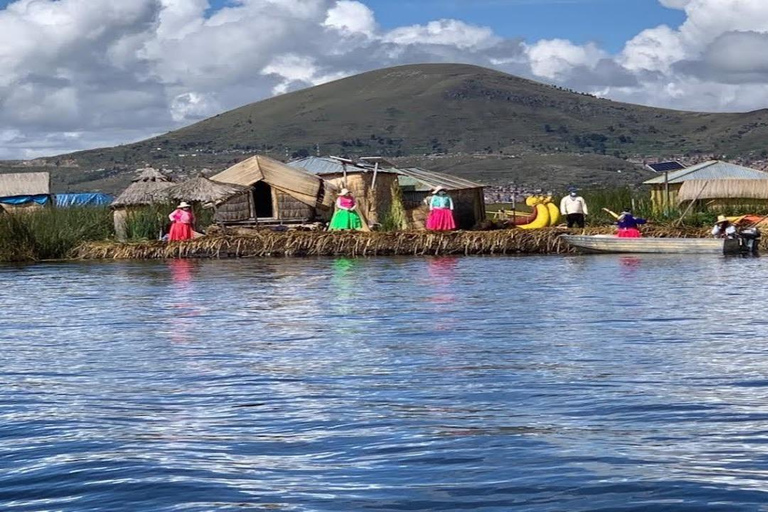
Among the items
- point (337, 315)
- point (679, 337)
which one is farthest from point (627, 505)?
point (337, 315)

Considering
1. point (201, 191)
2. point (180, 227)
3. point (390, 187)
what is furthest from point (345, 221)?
point (390, 187)

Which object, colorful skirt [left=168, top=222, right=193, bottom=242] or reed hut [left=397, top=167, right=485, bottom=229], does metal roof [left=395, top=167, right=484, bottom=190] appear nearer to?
reed hut [left=397, top=167, right=485, bottom=229]

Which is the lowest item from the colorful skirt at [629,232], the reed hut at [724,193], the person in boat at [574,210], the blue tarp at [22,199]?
the colorful skirt at [629,232]

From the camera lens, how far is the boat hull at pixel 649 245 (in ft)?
105

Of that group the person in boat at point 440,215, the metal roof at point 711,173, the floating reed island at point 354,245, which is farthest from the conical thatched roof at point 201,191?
the metal roof at point 711,173

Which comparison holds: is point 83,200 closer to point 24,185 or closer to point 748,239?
point 24,185

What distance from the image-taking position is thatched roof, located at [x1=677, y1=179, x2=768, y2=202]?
140ft

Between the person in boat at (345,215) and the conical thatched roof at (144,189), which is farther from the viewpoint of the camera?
the conical thatched roof at (144,189)

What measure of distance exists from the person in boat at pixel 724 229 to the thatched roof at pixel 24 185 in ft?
122

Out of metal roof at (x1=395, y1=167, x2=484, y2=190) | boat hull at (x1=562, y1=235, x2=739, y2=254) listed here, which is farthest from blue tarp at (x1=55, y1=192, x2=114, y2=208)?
boat hull at (x1=562, y1=235, x2=739, y2=254)

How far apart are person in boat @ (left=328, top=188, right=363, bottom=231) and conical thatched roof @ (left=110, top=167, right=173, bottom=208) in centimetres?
593

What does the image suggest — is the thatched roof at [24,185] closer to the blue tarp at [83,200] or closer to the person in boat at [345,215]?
the blue tarp at [83,200]

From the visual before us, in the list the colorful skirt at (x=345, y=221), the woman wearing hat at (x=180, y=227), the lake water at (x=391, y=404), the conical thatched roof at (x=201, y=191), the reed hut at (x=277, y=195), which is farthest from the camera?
the reed hut at (x=277, y=195)

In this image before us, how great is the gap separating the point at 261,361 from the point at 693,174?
37182 millimetres
